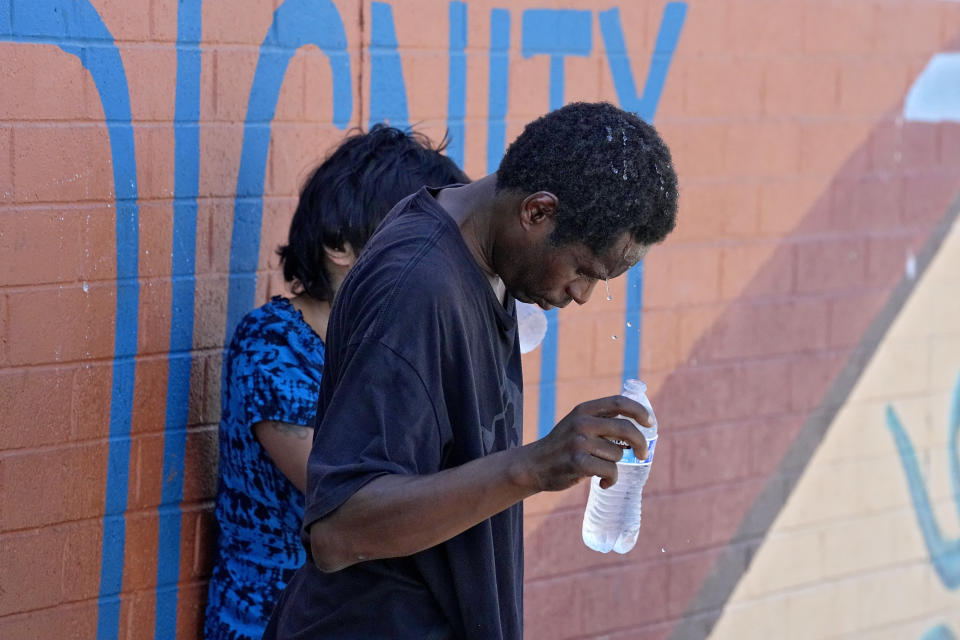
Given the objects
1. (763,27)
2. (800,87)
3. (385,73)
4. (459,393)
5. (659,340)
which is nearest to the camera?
(459,393)

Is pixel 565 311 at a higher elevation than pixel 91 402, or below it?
higher

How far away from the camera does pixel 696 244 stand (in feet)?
13.1

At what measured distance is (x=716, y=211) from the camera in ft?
13.2

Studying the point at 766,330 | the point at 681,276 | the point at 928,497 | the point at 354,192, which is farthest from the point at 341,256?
the point at 928,497

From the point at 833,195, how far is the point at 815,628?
1506 millimetres

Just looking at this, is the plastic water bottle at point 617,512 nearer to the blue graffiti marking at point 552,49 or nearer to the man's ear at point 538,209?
the man's ear at point 538,209

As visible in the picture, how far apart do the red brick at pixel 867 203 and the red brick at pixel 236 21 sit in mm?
2146

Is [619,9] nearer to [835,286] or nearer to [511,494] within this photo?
[835,286]

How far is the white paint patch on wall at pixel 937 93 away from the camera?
179 inches

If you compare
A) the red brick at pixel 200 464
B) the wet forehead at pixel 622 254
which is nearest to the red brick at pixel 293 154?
the red brick at pixel 200 464

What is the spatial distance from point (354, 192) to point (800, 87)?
6.69ft

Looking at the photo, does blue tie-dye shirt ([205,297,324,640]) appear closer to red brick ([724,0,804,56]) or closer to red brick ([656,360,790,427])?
red brick ([656,360,790,427])

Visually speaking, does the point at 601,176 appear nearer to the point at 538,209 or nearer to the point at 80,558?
the point at 538,209

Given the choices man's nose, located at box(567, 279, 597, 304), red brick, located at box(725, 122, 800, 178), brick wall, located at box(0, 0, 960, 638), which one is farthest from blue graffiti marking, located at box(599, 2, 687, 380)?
man's nose, located at box(567, 279, 597, 304)
